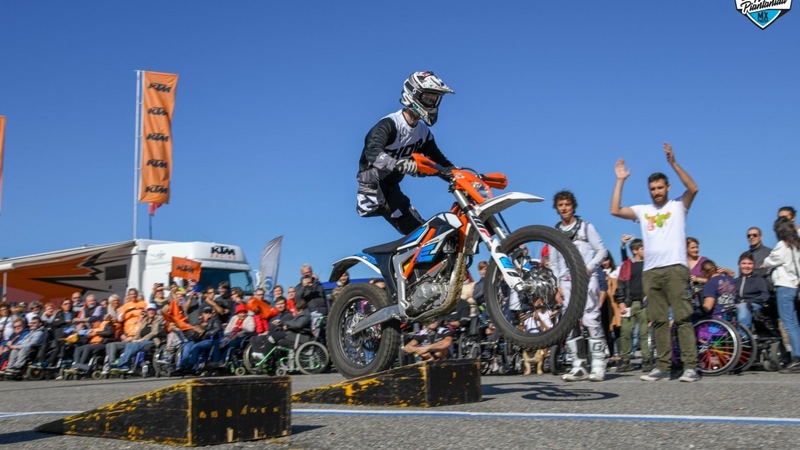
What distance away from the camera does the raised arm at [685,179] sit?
28.1ft

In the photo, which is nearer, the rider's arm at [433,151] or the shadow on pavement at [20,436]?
the shadow on pavement at [20,436]

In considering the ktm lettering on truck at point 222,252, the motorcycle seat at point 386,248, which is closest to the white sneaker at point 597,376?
the motorcycle seat at point 386,248

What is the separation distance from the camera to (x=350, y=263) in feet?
24.6

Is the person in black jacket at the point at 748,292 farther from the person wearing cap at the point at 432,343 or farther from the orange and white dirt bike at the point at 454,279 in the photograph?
the orange and white dirt bike at the point at 454,279

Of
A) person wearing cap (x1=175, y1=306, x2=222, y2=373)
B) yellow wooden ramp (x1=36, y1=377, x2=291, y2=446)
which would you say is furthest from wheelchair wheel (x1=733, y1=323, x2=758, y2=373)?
person wearing cap (x1=175, y1=306, x2=222, y2=373)

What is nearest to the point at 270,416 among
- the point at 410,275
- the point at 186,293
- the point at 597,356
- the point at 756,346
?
the point at 410,275

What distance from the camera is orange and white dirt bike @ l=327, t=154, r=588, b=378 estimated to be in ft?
18.9

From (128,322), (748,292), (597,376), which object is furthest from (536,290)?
(128,322)

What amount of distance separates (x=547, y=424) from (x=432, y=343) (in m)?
8.02

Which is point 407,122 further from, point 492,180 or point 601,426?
point 601,426

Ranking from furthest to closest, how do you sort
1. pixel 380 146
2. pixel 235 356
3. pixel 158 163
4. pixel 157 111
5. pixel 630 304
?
1. pixel 157 111
2. pixel 158 163
3. pixel 235 356
4. pixel 630 304
5. pixel 380 146

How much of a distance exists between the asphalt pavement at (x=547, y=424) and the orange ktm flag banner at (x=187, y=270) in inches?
570

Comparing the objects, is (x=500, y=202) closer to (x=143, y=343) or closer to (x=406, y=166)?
(x=406, y=166)

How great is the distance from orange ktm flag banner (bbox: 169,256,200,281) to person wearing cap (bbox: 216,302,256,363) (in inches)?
203
